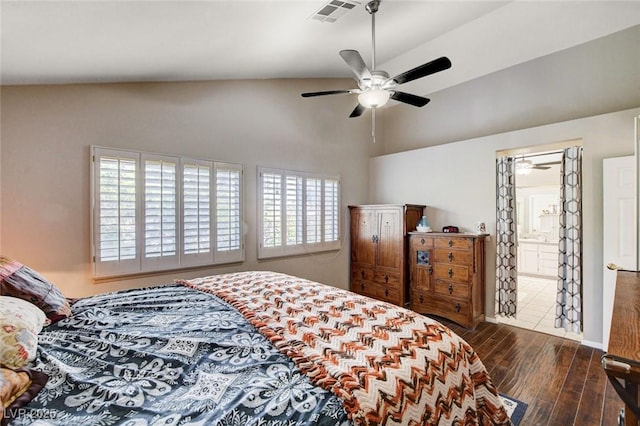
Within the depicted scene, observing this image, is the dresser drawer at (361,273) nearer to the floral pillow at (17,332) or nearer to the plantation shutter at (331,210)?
the plantation shutter at (331,210)

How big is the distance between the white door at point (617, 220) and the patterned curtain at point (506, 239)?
0.91m

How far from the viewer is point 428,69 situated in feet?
7.66

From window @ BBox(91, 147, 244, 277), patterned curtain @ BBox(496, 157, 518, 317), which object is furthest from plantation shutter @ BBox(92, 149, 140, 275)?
patterned curtain @ BBox(496, 157, 518, 317)

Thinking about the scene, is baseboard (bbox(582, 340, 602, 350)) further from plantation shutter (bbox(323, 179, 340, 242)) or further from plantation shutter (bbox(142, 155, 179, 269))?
plantation shutter (bbox(142, 155, 179, 269))

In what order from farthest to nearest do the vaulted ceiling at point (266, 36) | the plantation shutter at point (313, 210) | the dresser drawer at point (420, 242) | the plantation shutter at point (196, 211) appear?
the plantation shutter at point (313, 210)
the dresser drawer at point (420, 242)
the plantation shutter at point (196, 211)
the vaulted ceiling at point (266, 36)

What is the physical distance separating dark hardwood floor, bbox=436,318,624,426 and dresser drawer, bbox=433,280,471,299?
0.42 meters

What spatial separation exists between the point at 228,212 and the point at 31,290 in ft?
6.69

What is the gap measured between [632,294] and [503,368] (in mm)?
1614

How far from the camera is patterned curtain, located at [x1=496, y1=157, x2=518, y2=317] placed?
3838mm

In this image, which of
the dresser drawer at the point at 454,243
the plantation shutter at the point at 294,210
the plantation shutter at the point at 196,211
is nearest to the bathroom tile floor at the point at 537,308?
the dresser drawer at the point at 454,243

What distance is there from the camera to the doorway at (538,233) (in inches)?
192

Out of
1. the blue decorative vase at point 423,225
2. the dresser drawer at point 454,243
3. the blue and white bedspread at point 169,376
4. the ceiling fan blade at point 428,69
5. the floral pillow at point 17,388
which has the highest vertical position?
the ceiling fan blade at point 428,69

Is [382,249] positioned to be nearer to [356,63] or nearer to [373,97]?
[373,97]

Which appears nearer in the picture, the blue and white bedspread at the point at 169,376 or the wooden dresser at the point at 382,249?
the blue and white bedspread at the point at 169,376
